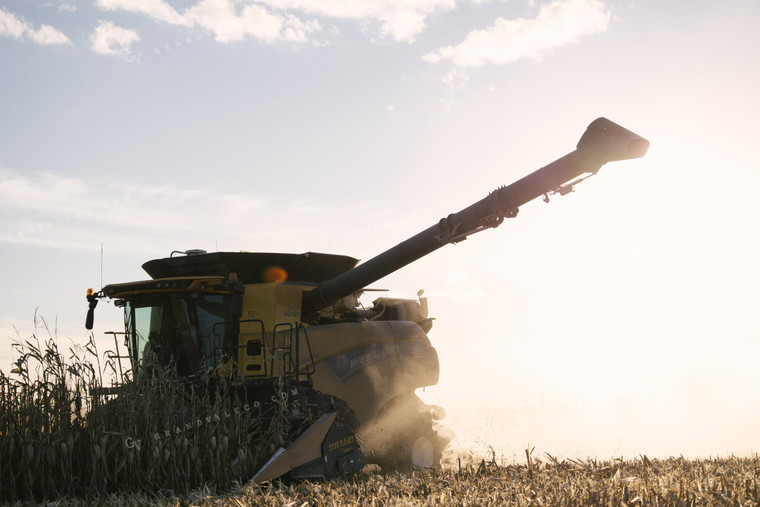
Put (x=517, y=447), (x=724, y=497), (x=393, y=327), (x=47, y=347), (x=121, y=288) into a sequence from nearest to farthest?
(x=724, y=497), (x=47, y=347), (x=121, y=288), (x=393, y=327), (x=517, y=447)

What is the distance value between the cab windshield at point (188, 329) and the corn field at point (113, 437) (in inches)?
37.0

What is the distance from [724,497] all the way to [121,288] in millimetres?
6778

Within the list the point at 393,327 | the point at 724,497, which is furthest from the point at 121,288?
the point at 724,497

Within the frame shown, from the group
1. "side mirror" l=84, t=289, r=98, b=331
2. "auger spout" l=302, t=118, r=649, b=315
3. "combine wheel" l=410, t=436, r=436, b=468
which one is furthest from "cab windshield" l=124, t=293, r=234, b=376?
"combine wheel" l=410, t=436, r=436, b=468

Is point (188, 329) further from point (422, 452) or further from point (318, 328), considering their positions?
point (422, 452)

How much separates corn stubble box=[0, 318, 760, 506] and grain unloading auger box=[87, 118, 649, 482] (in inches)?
18.9

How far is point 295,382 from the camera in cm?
762

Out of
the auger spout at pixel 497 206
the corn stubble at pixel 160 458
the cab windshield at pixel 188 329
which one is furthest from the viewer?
the cab windshield at pixel 188 329

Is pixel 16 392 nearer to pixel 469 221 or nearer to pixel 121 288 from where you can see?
pixel 121 288

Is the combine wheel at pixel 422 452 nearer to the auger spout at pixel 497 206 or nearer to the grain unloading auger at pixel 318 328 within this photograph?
the grain unloading auger at pixel 318 328

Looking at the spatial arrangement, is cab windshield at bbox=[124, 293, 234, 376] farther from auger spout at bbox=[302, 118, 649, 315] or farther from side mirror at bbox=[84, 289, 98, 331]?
auger spout at bbox=[302, 118, 649, 315]

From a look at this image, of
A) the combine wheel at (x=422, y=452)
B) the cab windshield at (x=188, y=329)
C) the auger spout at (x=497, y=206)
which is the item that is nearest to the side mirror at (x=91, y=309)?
the cab windshield at (x=188, y=329)

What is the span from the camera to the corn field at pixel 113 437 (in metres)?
6.36

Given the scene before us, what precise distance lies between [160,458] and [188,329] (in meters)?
2.06
